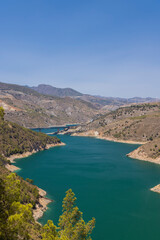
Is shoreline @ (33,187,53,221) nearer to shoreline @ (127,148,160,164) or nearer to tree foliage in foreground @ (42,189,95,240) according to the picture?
tree foliage in foreground @ (42,189,95,240)

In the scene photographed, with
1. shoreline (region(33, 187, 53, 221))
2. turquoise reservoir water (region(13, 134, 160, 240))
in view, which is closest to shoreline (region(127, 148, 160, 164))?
turquoise reservoir water (region(13, 134, 160, 240))

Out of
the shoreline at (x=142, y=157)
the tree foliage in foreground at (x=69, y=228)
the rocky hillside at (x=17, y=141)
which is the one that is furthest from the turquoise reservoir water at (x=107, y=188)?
the tree foliage in foreground at (x=69, y=228)

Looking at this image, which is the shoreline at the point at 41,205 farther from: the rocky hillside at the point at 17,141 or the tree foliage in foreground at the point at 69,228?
the rocky hillside at the point at 17,141

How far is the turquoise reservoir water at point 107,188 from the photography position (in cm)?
5422

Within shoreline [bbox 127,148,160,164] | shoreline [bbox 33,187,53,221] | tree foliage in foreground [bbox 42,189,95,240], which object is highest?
tree foliage in foreground [bbox 42,189,95,240]

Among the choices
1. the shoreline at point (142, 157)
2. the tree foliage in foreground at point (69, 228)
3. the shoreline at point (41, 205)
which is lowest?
the shoreline at point (41, 205)

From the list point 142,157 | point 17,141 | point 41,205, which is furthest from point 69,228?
point 17,141

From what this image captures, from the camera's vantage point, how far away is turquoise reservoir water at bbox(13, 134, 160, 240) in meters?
54.2

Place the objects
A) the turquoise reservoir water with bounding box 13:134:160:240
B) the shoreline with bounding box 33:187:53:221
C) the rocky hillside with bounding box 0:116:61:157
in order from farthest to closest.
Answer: the rocky hillside with bounding box 0:116:61:157, the shoreline with bounding box 33:187:53:221, the turquoise reservoir water with bounding box 13:134:160:240

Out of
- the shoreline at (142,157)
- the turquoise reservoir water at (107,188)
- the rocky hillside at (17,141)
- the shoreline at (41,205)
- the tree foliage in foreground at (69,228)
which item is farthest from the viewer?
Result: the rocky hillside at (17,141)

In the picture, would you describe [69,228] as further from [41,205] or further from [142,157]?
[142,157]

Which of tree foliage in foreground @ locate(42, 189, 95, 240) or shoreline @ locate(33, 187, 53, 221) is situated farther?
shoreline @ locate(33, 187, 53, 221)

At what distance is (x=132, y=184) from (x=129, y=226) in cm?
3271

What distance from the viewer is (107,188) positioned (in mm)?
80688
